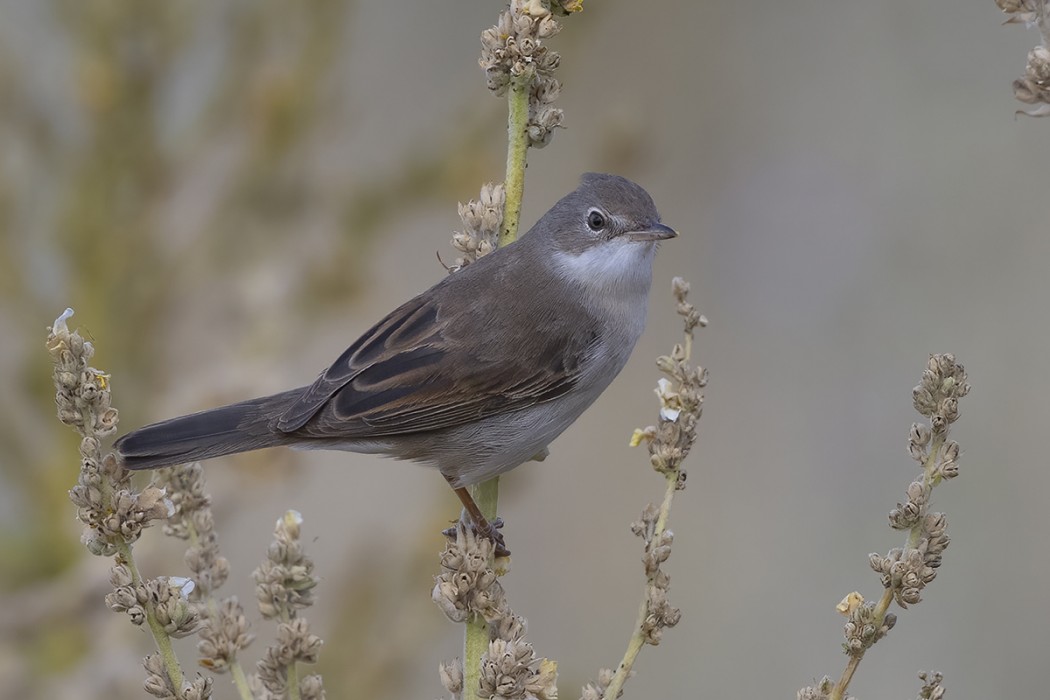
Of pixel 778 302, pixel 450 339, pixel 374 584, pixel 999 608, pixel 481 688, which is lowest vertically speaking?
pixel 481 688

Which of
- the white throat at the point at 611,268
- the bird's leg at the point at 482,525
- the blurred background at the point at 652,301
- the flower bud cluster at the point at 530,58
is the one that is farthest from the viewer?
the blurred background at the point at 652,301

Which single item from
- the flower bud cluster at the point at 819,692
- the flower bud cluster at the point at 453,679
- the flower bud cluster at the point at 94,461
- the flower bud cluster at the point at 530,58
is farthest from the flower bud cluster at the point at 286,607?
the flower bud cluster at the point at 530,58

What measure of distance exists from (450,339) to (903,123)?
4123 millimetres

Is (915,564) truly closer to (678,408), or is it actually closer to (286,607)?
(678,408)

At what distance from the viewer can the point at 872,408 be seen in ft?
19.6

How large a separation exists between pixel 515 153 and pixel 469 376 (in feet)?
3.05

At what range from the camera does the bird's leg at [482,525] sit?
2.95 m

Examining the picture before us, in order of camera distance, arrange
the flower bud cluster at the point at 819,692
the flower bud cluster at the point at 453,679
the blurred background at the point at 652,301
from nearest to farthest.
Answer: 1. the flower bud cluster at the point at 819,692
2. the flower bud cluster at the point at 453,679
3. the blurred background at the point at 652,301

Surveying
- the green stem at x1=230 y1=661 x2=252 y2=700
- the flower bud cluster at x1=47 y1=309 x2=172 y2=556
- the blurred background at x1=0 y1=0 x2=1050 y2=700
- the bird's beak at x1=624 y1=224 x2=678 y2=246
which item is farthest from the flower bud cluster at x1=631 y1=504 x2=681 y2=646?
the blurred background at x1=0 y1=0 x2=1050 y2=700

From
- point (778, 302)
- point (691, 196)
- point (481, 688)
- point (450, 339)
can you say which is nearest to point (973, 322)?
point (778, 302)

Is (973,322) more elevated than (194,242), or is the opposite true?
(194,242)

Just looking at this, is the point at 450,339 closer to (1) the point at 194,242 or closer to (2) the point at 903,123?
(1) the point at 194,242

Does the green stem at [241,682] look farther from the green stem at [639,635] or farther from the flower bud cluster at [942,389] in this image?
the flower bud cluster at [942,389]

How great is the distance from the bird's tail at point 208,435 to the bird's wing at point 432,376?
0.20 ft
